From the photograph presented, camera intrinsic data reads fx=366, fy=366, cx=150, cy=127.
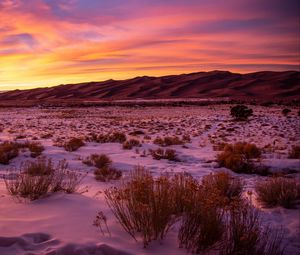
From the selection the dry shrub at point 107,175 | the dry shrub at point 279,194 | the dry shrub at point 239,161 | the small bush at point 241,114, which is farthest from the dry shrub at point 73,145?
the small bush at point 241,114

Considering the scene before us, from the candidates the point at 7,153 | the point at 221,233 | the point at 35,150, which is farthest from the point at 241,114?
the point at 221,233

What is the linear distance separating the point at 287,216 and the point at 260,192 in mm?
710

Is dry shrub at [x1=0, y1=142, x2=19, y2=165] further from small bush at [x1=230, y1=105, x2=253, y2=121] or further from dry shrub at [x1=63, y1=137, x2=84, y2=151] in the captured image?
small bush at [x1=230, y1=105, x2=253, y2=121]

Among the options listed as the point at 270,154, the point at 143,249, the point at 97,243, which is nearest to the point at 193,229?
the point at 143,249

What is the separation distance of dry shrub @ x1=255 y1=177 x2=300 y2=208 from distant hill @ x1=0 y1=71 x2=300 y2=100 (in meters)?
71.8

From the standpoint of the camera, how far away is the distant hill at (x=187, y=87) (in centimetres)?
8450

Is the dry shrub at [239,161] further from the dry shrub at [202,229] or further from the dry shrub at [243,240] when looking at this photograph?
the dry shrub at [243,240]

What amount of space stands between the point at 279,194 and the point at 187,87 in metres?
92.6

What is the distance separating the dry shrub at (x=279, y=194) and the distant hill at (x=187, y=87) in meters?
71.8

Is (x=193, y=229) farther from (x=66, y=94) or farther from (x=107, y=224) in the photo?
(x=66, y=94)

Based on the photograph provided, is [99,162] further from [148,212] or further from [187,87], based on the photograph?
[187,87]

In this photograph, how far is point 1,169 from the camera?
909 centimetres

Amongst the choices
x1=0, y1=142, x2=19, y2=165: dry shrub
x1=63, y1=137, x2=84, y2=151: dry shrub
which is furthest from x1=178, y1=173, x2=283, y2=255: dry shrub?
x1=63, y1=137, x2=84, y2=151: dry shrub

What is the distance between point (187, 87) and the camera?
9725cm
